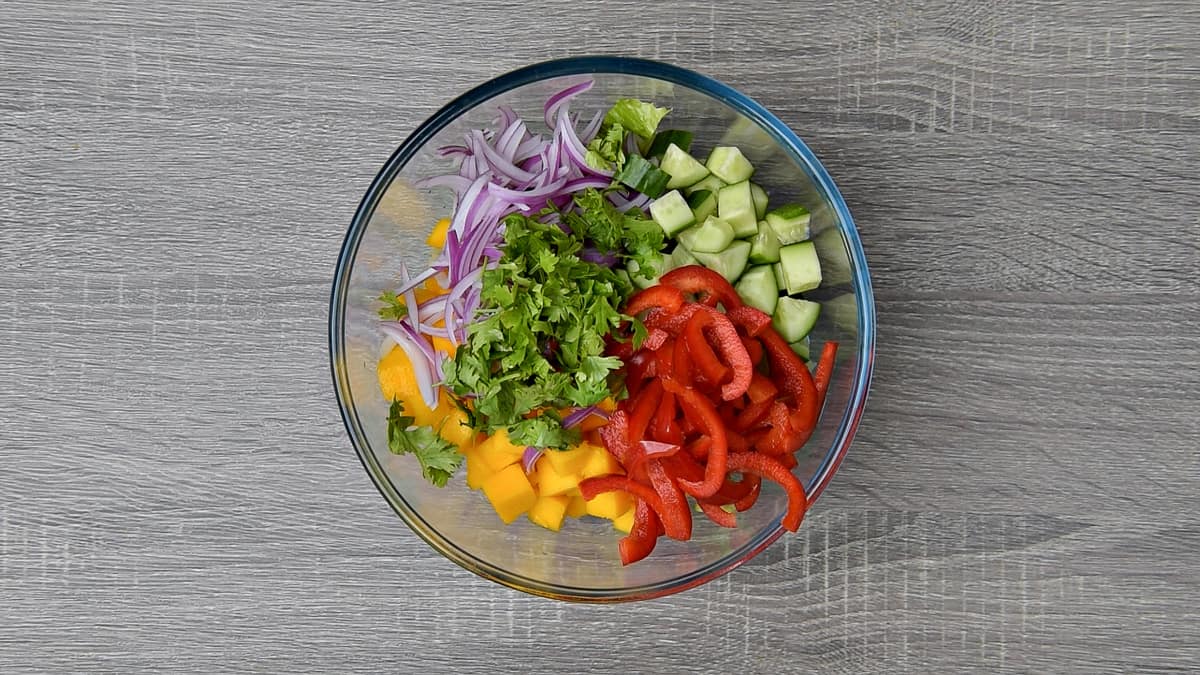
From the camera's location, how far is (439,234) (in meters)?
1.48

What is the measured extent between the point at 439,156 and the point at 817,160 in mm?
561

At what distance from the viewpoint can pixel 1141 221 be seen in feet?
5.30

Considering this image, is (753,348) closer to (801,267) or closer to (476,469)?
(801,267)

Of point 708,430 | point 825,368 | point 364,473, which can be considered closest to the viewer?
point 708,430

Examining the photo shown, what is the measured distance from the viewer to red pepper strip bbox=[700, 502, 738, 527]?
139cm

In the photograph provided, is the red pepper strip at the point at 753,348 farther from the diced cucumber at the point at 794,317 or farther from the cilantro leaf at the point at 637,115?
the cilantro leaf at the point at 637,115

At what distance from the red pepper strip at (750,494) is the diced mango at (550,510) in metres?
0.25

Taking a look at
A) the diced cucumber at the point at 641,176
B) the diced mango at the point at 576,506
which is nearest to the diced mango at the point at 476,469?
the diced mango at the point at 576,506

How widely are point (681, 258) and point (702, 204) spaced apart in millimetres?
85

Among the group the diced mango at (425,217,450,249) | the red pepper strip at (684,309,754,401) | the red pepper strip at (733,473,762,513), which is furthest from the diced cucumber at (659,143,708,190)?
the red pepper strip at (733,473,762,513)

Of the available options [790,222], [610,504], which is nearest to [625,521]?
[610,504]

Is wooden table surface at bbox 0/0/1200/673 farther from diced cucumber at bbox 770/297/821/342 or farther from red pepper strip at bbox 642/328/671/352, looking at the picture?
red pepper strip at bbox 642/328/671/352

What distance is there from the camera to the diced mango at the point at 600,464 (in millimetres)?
1382

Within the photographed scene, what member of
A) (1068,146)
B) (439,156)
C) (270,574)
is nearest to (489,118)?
(439,156)
